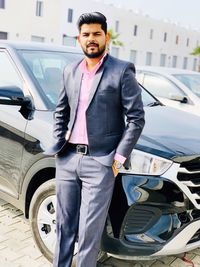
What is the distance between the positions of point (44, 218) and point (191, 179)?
116 centimetres

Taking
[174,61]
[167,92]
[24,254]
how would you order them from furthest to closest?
1. [174,61]
2. [167,92]
3. [24,254]

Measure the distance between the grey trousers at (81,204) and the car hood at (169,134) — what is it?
41 centimetres

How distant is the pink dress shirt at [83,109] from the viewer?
2.33 meters

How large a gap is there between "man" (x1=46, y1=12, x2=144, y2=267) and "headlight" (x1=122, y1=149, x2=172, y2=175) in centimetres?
23

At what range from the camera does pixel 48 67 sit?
11.5 feet

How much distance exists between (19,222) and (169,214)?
1.74m

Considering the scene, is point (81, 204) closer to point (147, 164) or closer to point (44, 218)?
point (147, 164)

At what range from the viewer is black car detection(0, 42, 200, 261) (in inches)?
100.0

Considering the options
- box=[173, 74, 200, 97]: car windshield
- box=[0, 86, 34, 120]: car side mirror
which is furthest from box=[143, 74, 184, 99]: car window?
box=[0, 86, 34, 120]: car side mirror

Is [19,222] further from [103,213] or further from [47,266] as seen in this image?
[103,213]

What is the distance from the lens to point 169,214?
8.45 feet

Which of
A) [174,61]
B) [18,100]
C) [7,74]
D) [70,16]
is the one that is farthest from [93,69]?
[174,61]

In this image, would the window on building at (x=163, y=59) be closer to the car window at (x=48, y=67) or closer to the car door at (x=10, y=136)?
the car window at (x=48, y=67)

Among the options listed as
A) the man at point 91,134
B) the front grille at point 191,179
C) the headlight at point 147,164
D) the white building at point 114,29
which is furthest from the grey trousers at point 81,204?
the white building at point 114,29
